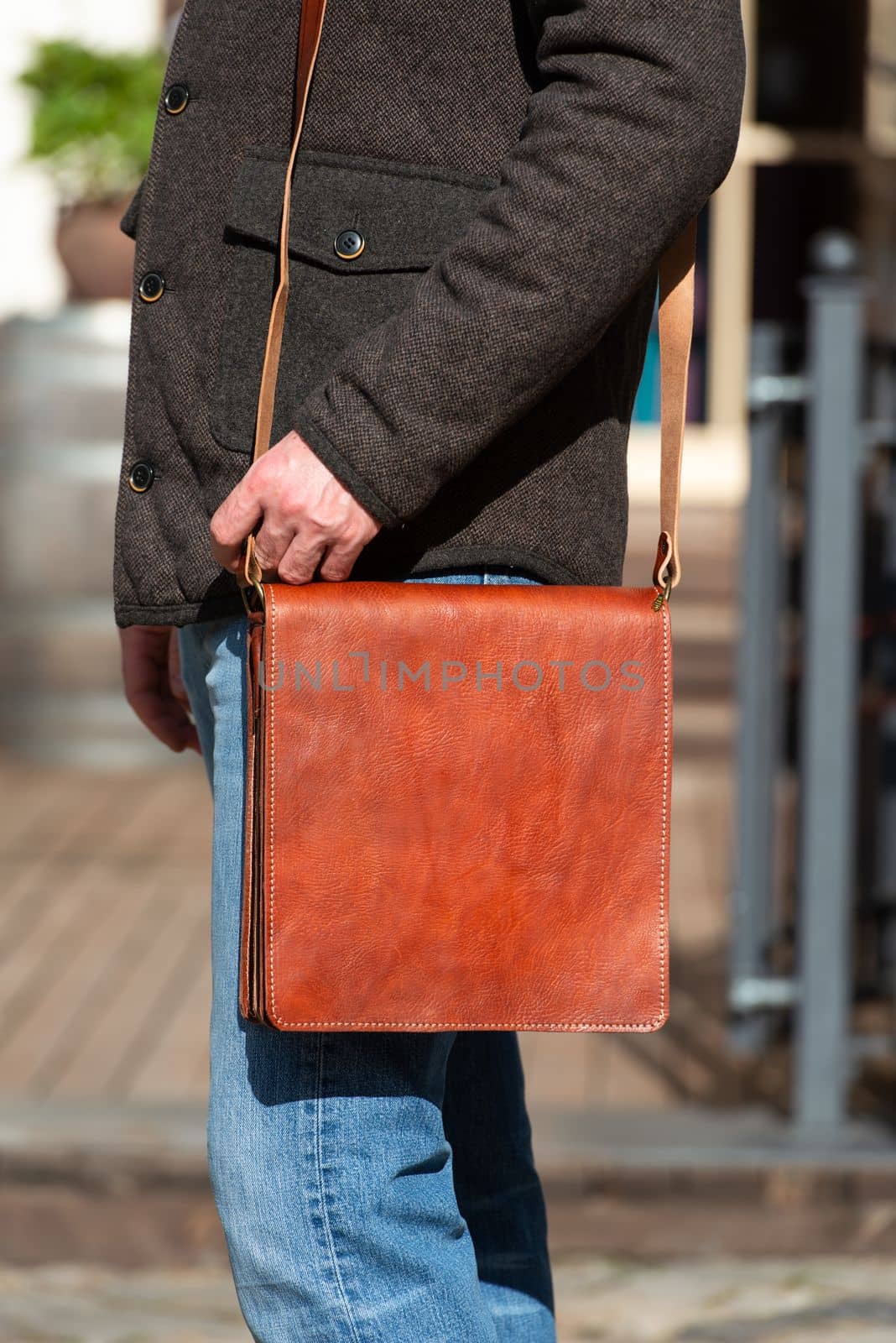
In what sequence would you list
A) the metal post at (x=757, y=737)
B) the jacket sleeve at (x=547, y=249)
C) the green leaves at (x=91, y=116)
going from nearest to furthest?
the jacket sleeve at (x=547, y=249)
the metal post at (x=757, y=737)
the green leaves at (x=91, y=116)

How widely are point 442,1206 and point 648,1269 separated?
1164 millimetres

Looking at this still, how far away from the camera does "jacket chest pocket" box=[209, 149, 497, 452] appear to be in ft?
3.63

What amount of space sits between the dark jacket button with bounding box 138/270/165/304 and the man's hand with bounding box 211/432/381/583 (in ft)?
0.59

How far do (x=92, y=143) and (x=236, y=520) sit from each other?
4.25 m

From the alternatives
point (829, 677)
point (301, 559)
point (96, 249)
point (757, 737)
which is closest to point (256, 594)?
point (301, 559)

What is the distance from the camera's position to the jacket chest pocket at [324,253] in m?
1.11

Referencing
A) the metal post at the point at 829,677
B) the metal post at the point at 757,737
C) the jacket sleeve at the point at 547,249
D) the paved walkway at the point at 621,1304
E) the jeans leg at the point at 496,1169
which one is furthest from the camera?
the metal post at the point at 757,737

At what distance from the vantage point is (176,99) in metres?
1.20

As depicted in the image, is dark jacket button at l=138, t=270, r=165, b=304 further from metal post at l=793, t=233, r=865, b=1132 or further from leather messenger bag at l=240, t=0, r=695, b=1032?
metal post at l=793, t=233, r=865, b=1132

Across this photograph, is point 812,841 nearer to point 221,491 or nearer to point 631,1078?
point 631,1078

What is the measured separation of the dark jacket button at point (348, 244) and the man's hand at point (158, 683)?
425 millimetres

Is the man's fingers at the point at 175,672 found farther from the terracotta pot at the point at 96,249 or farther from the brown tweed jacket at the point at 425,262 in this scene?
the terracotta pot at the point at 96,249

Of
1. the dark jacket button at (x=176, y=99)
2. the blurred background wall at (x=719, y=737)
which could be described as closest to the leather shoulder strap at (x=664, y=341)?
the dark jacket button at (x=176, y=99)

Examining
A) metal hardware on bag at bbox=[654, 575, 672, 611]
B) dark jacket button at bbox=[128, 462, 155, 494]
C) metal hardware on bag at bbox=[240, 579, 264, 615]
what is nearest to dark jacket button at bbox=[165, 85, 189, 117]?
dark jacket button at bbox=[128, 462, 155, 494]
